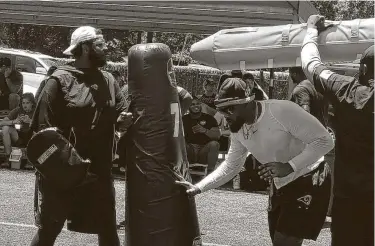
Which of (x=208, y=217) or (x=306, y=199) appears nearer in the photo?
(x=306, y=199)

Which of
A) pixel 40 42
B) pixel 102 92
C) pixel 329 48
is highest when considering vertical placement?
pixel 329 48

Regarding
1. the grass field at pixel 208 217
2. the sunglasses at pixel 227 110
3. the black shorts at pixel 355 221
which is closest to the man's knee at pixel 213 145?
the grass field at pixel 208 217

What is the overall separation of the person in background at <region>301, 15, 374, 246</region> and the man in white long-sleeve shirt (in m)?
0.16

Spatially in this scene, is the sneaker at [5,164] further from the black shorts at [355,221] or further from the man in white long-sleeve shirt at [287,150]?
the black shorts at [355,221]

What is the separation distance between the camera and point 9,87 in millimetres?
13438

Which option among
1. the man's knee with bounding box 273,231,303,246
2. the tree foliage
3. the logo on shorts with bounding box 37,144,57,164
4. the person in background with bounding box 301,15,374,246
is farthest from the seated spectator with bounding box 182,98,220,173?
the tree foliage

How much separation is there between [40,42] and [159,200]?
87.6 ft

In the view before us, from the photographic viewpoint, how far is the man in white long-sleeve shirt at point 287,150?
438 centimetres

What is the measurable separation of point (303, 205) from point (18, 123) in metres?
8.57

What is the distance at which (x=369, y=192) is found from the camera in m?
4.23

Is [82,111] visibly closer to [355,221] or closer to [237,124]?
[237,124]

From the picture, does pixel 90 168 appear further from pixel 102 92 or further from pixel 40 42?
pixel 40 42

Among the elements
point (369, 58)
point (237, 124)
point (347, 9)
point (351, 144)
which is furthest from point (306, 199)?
point (347, 9)

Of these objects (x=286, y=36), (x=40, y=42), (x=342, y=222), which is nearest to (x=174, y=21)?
(x=286, y=36)
